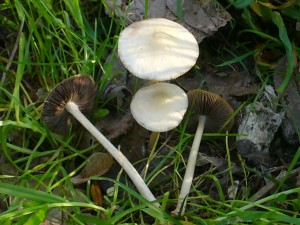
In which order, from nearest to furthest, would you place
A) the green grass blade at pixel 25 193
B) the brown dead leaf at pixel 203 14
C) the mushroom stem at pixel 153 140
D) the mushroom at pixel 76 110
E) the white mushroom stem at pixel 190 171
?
the green grass blade at pixel 25 193 < the white mushroom stem at pixel 190 171 < the mushroom at pixel 76 110 < the mushroom stem at pixel 153 140 < the brown dead leaf at pixel 203 14

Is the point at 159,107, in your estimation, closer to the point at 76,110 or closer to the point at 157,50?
the point at 157,50

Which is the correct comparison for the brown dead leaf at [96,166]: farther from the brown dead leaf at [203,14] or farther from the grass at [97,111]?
the brown dead leaf at [203,14]

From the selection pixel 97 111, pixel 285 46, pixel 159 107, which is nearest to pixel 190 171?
pixel 159 107

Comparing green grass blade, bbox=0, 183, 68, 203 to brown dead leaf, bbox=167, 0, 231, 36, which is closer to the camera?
green grass blade, bbox=0, 183, 68, 203

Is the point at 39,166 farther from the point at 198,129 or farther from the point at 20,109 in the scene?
the point at 198,129

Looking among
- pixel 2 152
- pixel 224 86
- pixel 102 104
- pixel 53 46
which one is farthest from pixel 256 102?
pixel 2 152

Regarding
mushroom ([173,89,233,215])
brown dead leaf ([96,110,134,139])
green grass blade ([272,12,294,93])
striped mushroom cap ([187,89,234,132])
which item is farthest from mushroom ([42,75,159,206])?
green grass blade ([272,12,294,93])

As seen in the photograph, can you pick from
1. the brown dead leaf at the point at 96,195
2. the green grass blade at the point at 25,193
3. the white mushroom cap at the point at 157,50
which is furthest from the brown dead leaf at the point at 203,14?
the green grass blade at the point at 25,193

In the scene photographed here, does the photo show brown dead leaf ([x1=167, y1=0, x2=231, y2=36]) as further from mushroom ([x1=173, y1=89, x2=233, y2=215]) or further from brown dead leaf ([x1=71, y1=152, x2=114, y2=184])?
brown dead leaf ([x1=71, y1=152, x2=114, y2=184])
